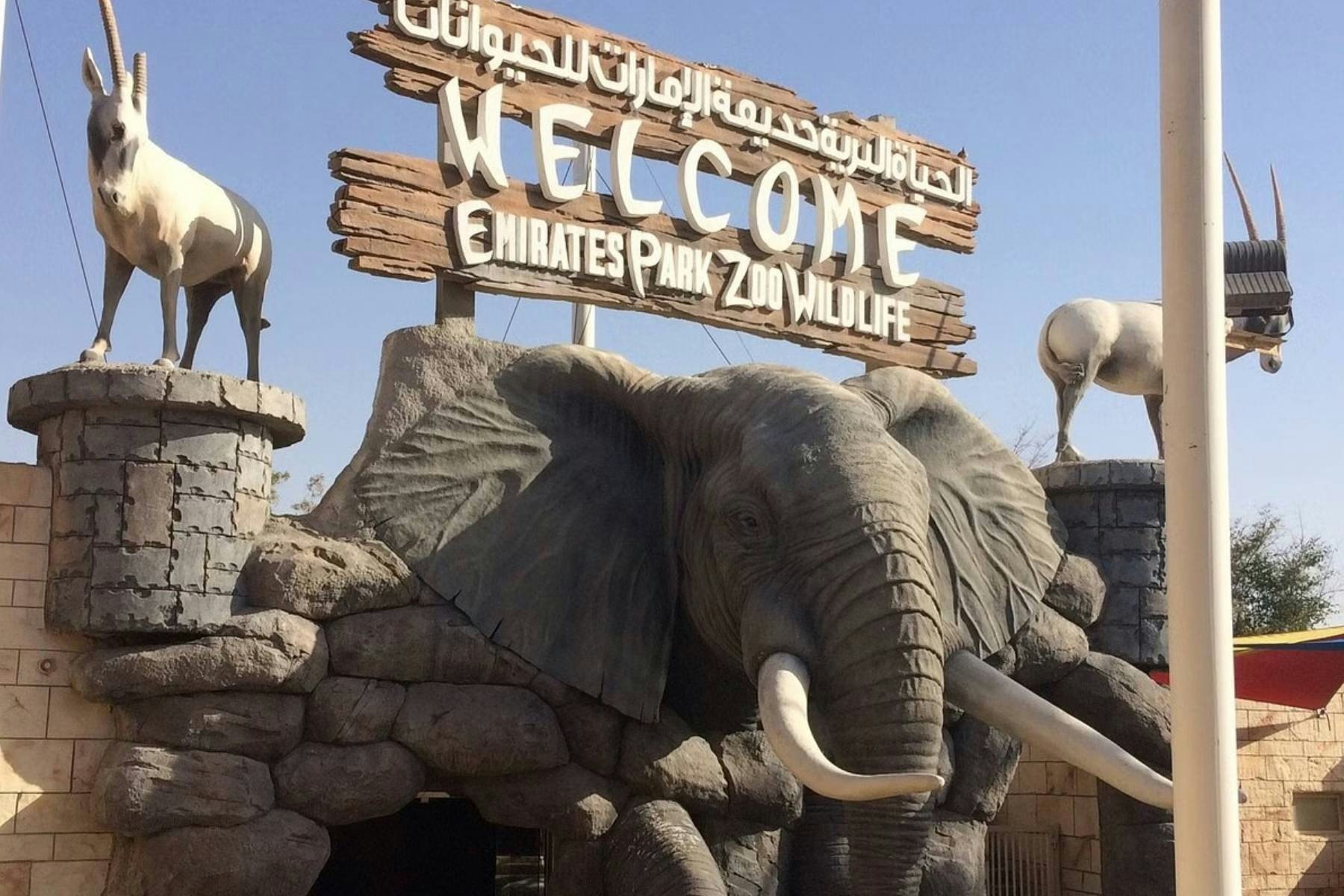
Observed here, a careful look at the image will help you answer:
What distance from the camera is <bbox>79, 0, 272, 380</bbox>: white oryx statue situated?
5.65 m

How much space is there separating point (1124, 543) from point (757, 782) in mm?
2327

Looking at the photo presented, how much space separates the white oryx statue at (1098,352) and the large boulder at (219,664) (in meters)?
3.99

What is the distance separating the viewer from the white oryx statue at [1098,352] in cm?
788

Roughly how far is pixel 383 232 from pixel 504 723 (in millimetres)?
1916

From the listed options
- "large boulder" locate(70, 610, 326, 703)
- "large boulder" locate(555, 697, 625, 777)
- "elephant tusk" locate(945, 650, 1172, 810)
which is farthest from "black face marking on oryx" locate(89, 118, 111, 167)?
"elephant tusk" locate(945, 650, 1172, 810)

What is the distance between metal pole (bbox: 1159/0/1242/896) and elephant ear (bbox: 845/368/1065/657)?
2.18m

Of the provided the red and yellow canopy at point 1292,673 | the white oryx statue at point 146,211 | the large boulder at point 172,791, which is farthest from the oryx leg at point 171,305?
the red and yellow canopy at point 1292,673

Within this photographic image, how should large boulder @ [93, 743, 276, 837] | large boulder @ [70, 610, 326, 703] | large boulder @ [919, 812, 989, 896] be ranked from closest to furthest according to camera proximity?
large boulder @ [93, 743, 276, 837]
large boulder @ [70, 610, 326, 703]
large boulder @ [919, 812, 989, 896]

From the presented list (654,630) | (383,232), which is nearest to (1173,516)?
(654,630)

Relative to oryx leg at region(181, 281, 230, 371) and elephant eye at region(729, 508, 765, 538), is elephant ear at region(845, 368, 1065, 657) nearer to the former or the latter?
elephant eye at region(729, 508, 765, 538)

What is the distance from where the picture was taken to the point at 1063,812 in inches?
333

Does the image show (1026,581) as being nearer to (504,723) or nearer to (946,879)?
(946,879)

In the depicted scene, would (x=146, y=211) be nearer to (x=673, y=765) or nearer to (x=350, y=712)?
(x=350, y=712)

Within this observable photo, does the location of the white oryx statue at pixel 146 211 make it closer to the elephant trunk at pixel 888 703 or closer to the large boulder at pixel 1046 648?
the elephant trunk at pixel 888 703
